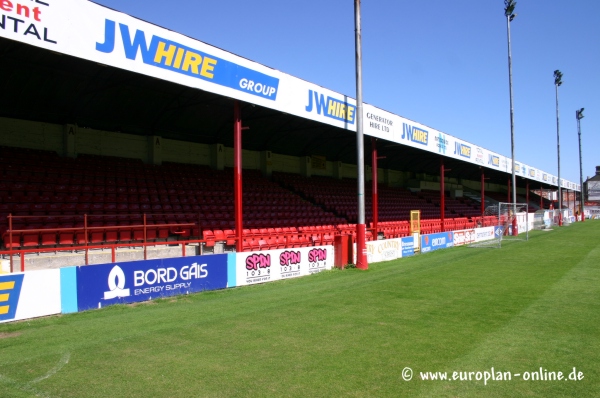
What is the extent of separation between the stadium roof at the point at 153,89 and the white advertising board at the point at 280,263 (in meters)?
4.97

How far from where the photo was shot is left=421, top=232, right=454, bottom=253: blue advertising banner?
2445 centimetres

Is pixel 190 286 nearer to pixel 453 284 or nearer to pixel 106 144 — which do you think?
pixel 453 284

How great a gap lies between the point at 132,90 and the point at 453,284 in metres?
14.0

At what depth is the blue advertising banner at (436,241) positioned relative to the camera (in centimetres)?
2445

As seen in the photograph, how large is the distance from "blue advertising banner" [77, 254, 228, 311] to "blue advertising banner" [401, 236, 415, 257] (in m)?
11.7

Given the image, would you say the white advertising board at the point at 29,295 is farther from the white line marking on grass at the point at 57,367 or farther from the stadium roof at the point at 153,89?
the stadium roof at the point at 153,89

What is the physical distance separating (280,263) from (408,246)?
32.7ft

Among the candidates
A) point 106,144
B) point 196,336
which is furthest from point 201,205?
point 196,336

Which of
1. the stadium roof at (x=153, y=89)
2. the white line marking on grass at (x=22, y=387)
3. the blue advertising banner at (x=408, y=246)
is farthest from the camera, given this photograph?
the blue advertising banner at (x=408, y=246)

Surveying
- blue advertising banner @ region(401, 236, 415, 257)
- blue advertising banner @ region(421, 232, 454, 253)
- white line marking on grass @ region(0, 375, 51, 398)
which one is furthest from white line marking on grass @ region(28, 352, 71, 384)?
blue advertising banner @ region(421, 232, 454, 253)

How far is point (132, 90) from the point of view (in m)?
17.9

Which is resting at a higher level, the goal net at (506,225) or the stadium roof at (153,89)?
the stadium roof at (153,89)

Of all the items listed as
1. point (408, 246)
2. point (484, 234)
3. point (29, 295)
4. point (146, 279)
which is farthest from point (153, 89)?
point (484, 234)

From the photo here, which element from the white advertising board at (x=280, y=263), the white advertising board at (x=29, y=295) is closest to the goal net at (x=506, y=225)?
the white advertising board at (x=280, y=263)
